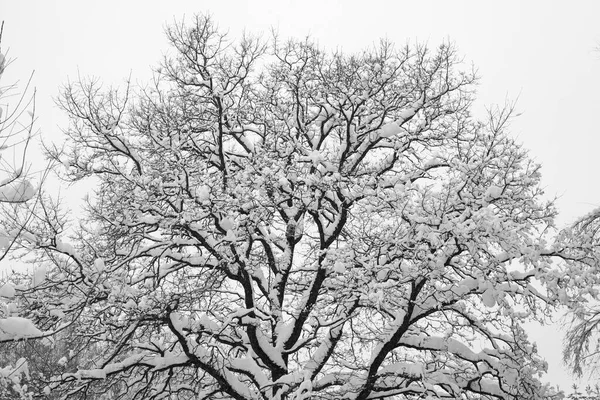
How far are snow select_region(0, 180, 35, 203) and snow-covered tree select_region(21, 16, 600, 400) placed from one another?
7.46 feet

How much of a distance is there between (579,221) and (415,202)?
122 inches

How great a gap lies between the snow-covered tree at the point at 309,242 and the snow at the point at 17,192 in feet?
7.46

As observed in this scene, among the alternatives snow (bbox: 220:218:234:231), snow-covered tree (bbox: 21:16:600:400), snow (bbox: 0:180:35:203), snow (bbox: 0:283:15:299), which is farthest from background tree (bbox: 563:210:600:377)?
snow (bbox: 0:283:15:299)

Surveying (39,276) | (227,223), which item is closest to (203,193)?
(227,223)

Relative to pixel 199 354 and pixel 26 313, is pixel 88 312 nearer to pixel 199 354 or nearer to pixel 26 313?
pixel 26 313

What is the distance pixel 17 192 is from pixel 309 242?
21.3 feet

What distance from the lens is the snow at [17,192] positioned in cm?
422

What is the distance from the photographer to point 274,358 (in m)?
8.31

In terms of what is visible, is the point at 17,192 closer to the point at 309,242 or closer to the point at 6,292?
the point at 6,292

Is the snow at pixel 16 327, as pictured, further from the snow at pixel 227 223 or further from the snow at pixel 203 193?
the snow at pixel 227 223

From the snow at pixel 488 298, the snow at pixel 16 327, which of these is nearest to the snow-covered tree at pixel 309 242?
the snow at pixel 488 298

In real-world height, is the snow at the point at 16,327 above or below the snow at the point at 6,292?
below

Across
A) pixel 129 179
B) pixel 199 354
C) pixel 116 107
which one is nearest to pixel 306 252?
pixel 199 354

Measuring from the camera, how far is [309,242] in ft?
33.2
